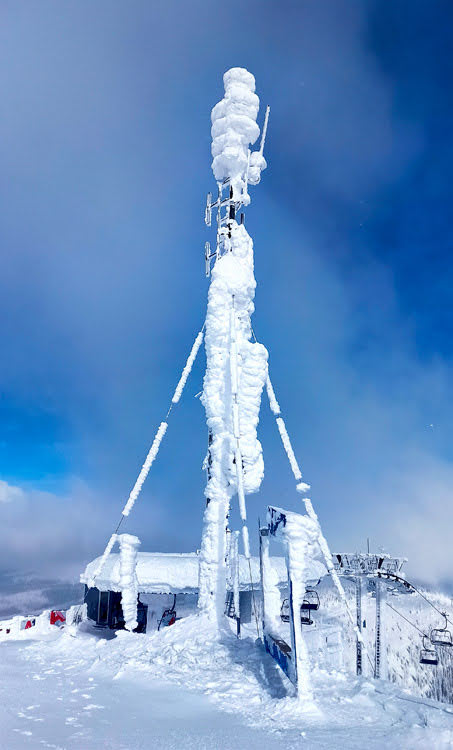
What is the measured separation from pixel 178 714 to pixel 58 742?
377 cm

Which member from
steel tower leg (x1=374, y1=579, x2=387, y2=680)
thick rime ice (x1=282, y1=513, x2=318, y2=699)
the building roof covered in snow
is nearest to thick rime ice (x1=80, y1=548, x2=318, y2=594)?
the building roof covered in snow

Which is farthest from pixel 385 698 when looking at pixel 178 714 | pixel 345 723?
pixel 178 714

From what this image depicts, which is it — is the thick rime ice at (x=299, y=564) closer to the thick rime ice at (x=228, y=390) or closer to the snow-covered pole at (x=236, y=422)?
the snow-covered pole at (x=236, y=422)

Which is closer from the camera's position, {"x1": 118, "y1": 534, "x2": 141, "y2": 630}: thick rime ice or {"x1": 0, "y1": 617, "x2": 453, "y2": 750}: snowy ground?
{"x1": 0, "y1": 617, "x2": 453, "y2": 750}: snowy ground

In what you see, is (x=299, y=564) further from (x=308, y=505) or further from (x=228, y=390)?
(x=228, y=390)

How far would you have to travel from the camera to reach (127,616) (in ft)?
74.5

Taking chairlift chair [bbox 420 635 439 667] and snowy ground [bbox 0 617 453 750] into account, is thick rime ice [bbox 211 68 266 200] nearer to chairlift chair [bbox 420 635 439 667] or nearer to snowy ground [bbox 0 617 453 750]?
snowy ground [bbox 0 617 453 750]

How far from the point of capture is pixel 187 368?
83.4 ft

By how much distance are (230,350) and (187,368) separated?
8.87ft

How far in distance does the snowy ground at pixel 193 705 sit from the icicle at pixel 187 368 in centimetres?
1130

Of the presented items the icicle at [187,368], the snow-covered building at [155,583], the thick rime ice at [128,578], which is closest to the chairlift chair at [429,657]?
the snow-covered building at [155,583]

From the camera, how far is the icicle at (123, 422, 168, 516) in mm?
23516

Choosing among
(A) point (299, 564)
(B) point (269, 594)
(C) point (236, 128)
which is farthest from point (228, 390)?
(C) point (236, 128)

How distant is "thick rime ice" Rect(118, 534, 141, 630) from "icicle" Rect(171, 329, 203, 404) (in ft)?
23.8
